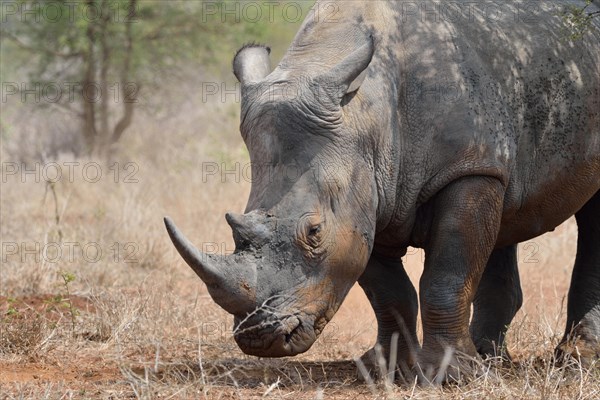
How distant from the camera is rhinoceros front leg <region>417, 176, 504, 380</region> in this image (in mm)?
6562

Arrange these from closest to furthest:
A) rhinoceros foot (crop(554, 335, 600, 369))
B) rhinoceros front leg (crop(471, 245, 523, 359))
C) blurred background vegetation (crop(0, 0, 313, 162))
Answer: rhinoceros foot (crop(554, 335, 600, 369)) → rhinoceros front leg (crop(471, 245, 523, 359)) → blurred background vegetation (crop(0, 0, 313, 162))

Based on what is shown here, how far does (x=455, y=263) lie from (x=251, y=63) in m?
1.70

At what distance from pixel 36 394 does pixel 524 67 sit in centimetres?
350

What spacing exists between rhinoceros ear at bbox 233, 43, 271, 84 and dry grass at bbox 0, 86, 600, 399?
158cm

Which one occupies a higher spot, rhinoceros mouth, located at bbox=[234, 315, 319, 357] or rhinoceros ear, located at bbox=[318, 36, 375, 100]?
rhinoceros ear, located at bbox=[318, 36, 375, 100]

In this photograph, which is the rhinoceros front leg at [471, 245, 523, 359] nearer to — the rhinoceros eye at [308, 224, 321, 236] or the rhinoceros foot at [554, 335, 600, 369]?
the rhinoceros foot at [554, 335, 600, 369]

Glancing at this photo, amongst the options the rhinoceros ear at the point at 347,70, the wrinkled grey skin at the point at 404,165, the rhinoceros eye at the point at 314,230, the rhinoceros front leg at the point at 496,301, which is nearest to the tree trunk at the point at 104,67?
the rhinoceros front leg at the point at 496,301

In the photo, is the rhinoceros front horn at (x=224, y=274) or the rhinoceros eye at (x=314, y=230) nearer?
the rhinoceros front horn at (x=224, y=274)

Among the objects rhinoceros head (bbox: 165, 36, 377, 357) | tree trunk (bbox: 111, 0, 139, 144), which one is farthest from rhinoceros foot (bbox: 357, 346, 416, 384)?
tree trunk (bbox: 111, 0, 139, 144)

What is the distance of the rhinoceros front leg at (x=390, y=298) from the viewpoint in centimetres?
732

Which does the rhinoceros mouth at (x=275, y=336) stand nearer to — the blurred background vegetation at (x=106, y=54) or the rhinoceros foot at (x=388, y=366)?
the rhinoceros foot at (x=388, y=366)

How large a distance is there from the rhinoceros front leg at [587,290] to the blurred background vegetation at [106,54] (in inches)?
415

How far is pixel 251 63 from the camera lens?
22.2 feet

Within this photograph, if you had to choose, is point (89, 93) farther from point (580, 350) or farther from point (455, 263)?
point (455, 263)
